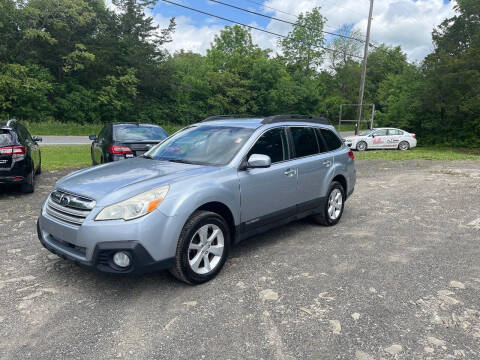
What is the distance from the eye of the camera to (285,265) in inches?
162

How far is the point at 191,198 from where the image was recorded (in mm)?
3395

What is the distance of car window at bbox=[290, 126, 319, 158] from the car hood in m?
1.51

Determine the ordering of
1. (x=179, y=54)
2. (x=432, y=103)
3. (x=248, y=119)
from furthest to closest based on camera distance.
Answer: (x=179, y=54) → (x=432, y=103) → (x=248, y=119)

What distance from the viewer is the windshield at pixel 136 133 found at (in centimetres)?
863

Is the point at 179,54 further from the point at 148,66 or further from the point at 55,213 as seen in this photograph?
the point at 55,213

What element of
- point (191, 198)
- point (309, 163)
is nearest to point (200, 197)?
point (191, 198)

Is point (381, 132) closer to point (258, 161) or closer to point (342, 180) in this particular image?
point (342, 180)

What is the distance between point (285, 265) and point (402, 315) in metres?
1.36

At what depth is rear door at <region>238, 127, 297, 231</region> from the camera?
403cm

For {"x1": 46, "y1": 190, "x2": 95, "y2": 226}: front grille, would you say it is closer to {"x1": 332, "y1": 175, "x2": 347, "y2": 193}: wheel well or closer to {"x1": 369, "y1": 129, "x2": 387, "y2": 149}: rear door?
{"x1": 332, "y1": 175, "x2": 347, "y2": 193}: wheel well

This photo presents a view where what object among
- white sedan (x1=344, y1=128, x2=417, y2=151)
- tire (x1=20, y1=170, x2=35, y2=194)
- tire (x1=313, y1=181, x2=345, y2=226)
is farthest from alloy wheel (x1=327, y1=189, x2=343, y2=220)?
white sedan (x1=344, y1=128, x2=417, y2=151)

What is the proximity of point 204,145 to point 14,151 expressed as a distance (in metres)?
4.44

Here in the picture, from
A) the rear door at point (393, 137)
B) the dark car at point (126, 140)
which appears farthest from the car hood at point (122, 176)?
the rear door at point (393, 137)

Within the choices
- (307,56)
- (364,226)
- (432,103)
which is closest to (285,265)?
(364,226)
